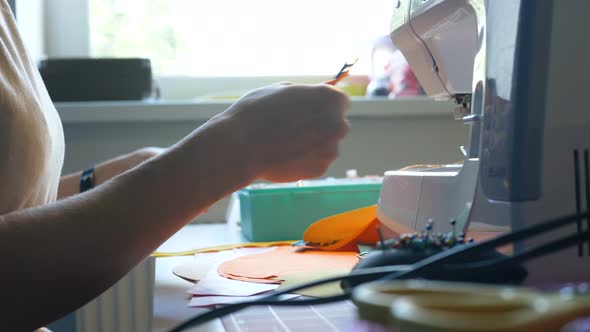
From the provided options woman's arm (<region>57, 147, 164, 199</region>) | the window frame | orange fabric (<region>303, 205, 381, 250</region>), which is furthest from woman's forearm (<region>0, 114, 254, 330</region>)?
the window frame

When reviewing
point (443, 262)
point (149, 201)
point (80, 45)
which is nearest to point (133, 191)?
point (149, 201)

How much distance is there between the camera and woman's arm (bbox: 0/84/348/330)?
21.9 inches

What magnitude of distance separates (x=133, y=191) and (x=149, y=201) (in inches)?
0.6

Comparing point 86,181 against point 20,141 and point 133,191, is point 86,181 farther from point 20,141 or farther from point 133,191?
point 133,191

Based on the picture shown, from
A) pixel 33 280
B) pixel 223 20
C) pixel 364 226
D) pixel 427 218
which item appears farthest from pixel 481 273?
pixel 223 20

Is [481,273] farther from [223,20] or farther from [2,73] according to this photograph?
[223,20]

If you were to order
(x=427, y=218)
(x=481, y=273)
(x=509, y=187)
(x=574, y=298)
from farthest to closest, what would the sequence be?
(x=427, y=218) < (x=509, y=187) < (x=481, y=273) < (x=574, y=298)

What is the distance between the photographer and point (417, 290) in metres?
0.32

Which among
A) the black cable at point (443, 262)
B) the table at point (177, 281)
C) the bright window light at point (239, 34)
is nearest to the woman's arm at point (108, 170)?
the table at point (177, 281)

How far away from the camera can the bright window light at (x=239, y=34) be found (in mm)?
1968

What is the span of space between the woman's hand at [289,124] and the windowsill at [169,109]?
108cm

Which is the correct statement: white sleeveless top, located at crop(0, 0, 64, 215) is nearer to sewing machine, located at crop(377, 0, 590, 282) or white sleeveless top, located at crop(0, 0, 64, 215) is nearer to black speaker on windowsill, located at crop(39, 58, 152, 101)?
sewing machine, located at crop(377, 0, 590, 282)

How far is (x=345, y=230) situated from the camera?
982mm

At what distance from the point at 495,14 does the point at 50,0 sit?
1.58 m
